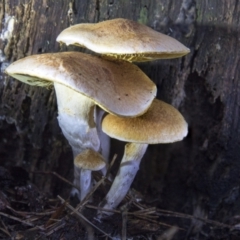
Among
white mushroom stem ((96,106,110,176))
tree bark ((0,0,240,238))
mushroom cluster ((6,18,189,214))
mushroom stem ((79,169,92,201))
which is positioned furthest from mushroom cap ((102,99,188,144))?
tree bark ((0,0,240,238))

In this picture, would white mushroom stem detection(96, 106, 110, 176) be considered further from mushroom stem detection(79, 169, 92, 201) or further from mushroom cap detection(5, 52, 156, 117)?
mushroom cap detection(5, 52, 156, 117)

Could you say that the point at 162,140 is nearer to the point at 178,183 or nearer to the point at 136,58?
the point at 136,58

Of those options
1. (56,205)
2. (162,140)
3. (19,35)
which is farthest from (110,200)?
(19,35)

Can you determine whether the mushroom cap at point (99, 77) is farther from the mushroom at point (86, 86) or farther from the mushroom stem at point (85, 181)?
the mushroom stem at point (85, 181)

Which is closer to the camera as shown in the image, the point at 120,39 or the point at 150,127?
the point at 120,39

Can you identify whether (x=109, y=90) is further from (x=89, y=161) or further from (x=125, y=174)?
(x=125, y=174)

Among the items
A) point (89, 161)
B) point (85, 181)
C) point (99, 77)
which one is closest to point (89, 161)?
point (89, 161)
